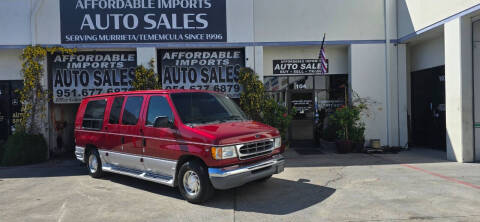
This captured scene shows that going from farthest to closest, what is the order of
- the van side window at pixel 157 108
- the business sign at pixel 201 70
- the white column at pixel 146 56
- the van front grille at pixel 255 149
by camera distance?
the business sign at pixel 201 70
the white column at pixel 146 56
the van side window at pixel 157 108
the van front grille at pixel 255 149

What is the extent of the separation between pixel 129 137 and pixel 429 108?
10229mm

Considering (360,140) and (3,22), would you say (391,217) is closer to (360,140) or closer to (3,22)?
(360,140)

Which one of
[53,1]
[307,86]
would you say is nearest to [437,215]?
[307,86]

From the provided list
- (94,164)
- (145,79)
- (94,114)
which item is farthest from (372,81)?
(94,164)

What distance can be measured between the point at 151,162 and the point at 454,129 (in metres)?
8.31

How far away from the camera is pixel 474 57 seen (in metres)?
8.02

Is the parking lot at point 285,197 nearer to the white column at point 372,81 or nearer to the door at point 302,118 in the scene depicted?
the white column at point 372,81

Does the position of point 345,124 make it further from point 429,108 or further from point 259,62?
point 259,62

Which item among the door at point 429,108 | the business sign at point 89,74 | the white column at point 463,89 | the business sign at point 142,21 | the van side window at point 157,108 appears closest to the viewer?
the van side window at point 157,108

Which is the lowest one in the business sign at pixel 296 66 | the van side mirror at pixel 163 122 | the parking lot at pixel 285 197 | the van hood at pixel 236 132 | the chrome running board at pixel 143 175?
the parking lot at pixel 285 197

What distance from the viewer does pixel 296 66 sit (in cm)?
1125

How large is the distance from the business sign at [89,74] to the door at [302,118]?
20.8 ft

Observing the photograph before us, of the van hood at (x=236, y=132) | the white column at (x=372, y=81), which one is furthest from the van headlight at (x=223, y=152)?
the white column at (x=372, y=81)

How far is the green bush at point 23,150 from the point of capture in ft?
29.5
